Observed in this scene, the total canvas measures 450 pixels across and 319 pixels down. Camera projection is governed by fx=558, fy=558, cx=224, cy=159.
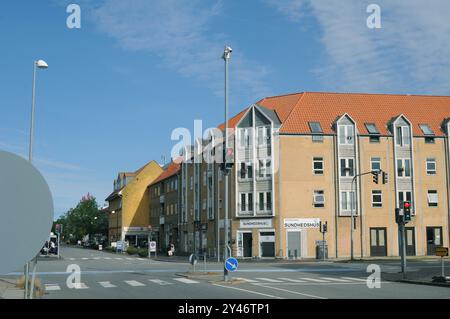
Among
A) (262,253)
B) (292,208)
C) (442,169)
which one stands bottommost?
(262,253)

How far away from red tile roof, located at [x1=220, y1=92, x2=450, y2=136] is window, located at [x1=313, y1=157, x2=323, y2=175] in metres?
2.82

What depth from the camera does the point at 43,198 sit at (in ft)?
11.0

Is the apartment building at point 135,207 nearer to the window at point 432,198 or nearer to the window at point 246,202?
the window at point 246,202

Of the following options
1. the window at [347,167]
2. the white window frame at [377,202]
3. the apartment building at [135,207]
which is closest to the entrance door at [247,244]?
the window at [347,167]

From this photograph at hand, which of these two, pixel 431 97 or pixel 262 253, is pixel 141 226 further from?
pixel 431 97

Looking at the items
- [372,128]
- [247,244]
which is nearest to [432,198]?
[372,128]

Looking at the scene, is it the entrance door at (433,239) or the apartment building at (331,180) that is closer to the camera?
the apartment building at (331,180)

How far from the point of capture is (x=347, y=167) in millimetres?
54938

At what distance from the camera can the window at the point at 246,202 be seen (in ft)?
179

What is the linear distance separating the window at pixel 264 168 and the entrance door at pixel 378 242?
453 inches

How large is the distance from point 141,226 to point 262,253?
49.2 meters
